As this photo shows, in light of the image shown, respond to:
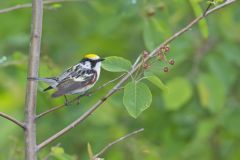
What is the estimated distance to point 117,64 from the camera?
393 cm

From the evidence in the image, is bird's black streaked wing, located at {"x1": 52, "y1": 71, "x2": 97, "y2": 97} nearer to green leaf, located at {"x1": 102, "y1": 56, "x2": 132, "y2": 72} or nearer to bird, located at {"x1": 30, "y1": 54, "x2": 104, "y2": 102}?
bird, located at {"x1": 30, "y1": 54, "x2": 104, "y2": 102}

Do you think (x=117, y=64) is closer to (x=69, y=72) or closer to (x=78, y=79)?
(x=78, y=79)

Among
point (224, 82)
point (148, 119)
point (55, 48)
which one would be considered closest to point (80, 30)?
point (55, 48)

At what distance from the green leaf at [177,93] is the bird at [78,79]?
258 cm

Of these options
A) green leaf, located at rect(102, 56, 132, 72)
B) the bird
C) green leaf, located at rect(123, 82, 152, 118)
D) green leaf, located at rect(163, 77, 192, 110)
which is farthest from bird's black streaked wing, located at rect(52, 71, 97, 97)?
green leaf, located at rect(163, 77, 192, 110)

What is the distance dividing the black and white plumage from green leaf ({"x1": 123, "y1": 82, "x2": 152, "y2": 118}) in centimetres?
46

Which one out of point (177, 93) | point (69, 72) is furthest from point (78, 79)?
point (177, 93)

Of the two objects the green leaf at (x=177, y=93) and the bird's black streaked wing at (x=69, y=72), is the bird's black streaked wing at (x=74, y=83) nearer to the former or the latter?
the bird's black streaked wing at (x=69, y=72)

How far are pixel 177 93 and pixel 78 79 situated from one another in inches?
114

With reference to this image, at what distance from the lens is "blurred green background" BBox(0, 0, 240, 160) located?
24.1 feet

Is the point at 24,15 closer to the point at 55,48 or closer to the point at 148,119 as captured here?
the point at 55,48

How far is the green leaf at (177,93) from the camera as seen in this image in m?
6.95

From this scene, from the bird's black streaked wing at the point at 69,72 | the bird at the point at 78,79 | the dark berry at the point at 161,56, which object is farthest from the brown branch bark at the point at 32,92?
the dark berry at the point at 161,56

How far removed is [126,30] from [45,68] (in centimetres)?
325
